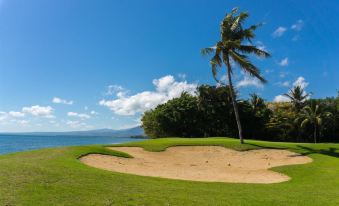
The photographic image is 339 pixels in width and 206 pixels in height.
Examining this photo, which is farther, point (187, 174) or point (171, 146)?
point (171, 146)

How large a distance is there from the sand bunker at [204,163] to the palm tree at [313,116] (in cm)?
3744

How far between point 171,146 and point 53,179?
16222 mm

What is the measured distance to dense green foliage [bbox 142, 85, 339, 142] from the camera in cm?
5997

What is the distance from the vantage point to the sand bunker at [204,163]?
16.5 m

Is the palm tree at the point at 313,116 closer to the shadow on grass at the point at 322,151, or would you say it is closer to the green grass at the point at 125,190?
the shadow on grass at the point at 322,151

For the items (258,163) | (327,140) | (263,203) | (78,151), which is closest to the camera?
(263,203)

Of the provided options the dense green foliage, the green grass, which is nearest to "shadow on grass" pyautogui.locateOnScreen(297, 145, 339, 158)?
the green grass

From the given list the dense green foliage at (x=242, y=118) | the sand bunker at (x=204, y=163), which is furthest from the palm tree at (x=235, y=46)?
the dense green foliage at (x=242, y=118)

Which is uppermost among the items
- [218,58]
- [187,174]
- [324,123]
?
[218,58]

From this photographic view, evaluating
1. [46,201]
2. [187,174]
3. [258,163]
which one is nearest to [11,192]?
[46,201]

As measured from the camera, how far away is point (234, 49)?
28.1 meters

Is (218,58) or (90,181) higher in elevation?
(218,58)

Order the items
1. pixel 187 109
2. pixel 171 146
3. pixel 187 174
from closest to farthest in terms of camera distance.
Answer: pixel 187 174, pixel 171 146, pixel 187 109

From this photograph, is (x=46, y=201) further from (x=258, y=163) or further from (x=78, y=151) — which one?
(x=258, y=163)
